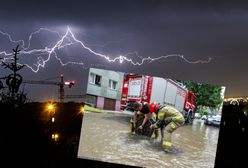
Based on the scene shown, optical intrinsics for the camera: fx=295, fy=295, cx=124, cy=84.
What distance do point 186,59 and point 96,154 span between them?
7.95 feet

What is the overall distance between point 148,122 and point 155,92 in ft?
1.68

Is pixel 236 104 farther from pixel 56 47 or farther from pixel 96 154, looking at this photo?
pixel 56 47

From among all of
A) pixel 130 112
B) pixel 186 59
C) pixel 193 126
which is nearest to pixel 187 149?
pixel 193 126

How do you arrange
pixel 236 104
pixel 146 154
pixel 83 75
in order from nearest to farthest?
pixel 146 154
pixel 236 104
pixel 83 75

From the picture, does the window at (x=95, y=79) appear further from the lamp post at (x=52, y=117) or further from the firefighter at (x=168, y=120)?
the lamp post at (x=52, y=117)

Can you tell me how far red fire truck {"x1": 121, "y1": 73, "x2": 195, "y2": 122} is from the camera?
4602 mm

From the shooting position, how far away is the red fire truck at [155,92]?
4602 millimetres

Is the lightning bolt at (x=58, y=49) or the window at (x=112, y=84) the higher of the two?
the lightning bolt at (x=58, y=49)

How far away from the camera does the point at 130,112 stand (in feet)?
15.4

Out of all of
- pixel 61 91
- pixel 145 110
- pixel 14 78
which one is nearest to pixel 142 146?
pixel 145 110

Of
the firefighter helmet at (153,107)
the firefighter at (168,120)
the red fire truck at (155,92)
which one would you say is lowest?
the firefighter at (168,120)

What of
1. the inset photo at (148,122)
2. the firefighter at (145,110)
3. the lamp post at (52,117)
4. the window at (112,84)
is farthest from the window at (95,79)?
the lamp post at (52,117)

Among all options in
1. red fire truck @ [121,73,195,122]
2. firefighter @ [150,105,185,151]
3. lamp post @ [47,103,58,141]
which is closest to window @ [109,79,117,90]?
Result: red fire truck @ [121,73,195,122]

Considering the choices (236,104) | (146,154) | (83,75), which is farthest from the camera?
(83,75)
